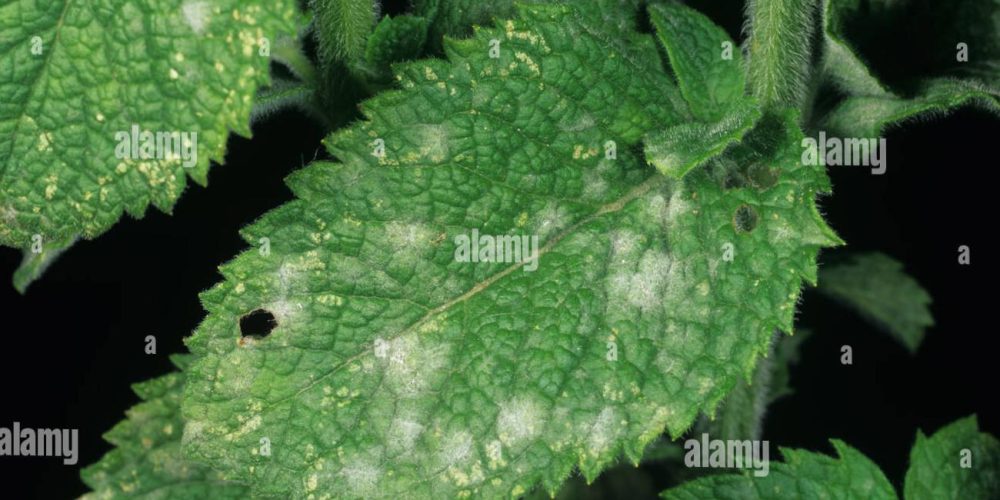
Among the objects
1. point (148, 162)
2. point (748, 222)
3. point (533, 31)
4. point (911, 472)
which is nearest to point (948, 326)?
point (911, 472)

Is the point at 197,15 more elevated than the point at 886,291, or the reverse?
the point at 197,15

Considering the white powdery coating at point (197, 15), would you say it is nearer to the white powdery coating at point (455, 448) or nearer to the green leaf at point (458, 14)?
the green leaf at point (458, 14)

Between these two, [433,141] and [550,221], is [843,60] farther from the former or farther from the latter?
[433,141]

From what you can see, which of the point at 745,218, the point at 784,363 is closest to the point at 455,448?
the point at 745,218

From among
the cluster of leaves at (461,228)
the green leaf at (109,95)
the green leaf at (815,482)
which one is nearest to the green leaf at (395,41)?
the cluster of leaves at (461,228)

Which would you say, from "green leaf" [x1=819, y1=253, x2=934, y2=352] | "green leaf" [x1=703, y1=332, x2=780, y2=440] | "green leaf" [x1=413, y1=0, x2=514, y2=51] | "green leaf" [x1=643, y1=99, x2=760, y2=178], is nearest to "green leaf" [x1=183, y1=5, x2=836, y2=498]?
"green leaf" [x1=643, y1=99, x2=760, y2=178]

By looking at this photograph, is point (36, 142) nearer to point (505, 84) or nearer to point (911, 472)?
point (505, 84)
